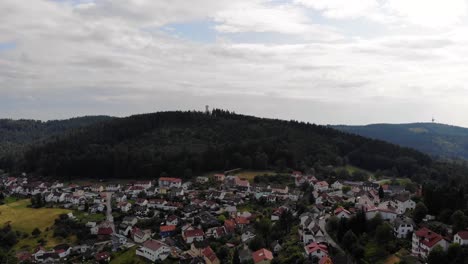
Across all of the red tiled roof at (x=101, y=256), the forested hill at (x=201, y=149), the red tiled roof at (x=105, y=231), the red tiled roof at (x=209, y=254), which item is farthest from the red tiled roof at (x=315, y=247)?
the forested hill at (x=201, y=149)

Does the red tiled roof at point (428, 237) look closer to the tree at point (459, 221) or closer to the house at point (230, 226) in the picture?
the tree at point (459, 221)

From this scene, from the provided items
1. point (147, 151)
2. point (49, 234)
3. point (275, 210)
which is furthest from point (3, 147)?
point (275, 210)

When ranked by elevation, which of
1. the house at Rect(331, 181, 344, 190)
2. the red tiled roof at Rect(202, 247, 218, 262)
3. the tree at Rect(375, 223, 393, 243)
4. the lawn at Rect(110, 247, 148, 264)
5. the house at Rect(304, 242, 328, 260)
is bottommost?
the lawn at Rect(110, 247, 148, 264)

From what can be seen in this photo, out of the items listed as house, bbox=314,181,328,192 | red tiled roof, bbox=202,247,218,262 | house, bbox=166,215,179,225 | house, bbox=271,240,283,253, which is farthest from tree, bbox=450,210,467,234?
house, bbox=314,181,328,192

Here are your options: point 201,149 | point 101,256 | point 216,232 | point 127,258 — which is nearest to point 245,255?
point 216,232

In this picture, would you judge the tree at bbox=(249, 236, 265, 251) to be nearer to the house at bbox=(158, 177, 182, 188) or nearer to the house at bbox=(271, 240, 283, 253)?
the house at bbox=(271, 240, 283, 253)

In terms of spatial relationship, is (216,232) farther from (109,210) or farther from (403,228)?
(109,210)

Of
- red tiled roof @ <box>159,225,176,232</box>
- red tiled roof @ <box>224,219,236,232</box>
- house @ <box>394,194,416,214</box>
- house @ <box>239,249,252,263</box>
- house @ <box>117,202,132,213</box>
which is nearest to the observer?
house @ <box>239,249,252,263</box>

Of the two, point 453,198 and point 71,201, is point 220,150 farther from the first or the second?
point 453,198
